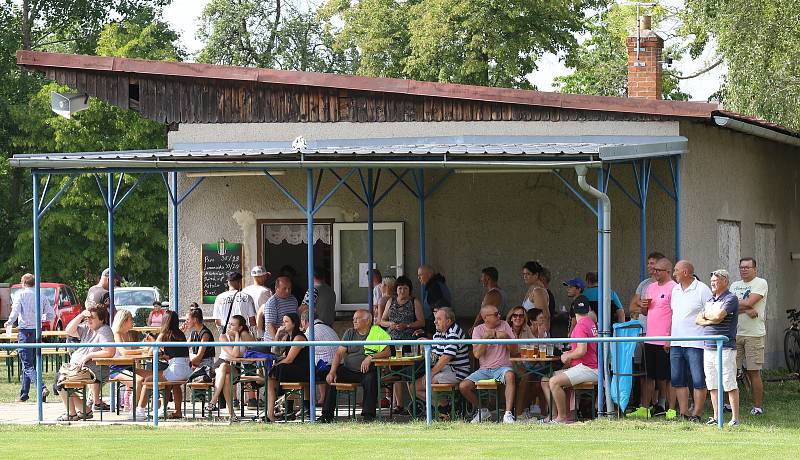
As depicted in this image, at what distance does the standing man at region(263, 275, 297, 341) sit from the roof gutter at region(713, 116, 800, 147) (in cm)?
514

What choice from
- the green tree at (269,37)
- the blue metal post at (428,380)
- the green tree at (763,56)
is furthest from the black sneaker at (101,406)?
the green tree at (269,37)

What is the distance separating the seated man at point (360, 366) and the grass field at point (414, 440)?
2.02ft

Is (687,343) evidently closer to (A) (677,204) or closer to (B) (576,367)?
(B) (576,367)

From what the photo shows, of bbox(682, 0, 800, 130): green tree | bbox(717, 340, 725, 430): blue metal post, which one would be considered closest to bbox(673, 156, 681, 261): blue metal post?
bbox(717, 340, 725, 430): blue metal post

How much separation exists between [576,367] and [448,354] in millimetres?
1292

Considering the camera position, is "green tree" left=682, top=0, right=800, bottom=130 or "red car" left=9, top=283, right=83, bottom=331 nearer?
"green tree" left=682, top=0, right=800, bottom=130

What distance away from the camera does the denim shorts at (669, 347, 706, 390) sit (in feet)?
44.8

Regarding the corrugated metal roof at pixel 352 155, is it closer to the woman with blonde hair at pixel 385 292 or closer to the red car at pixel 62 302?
the woman with blonde hair at pixel 385 292

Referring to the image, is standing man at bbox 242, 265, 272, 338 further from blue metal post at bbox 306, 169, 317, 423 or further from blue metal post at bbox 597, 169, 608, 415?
blue metal post at bbox 597, 169, 608, 415

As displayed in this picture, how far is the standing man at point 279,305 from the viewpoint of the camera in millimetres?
15938

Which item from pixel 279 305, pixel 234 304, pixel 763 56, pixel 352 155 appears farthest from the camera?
pixel 763 56

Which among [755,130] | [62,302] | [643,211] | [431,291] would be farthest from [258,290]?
[62,302]

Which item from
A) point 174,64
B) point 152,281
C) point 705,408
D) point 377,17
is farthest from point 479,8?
point 705,408

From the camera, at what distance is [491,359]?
47.6 ft
